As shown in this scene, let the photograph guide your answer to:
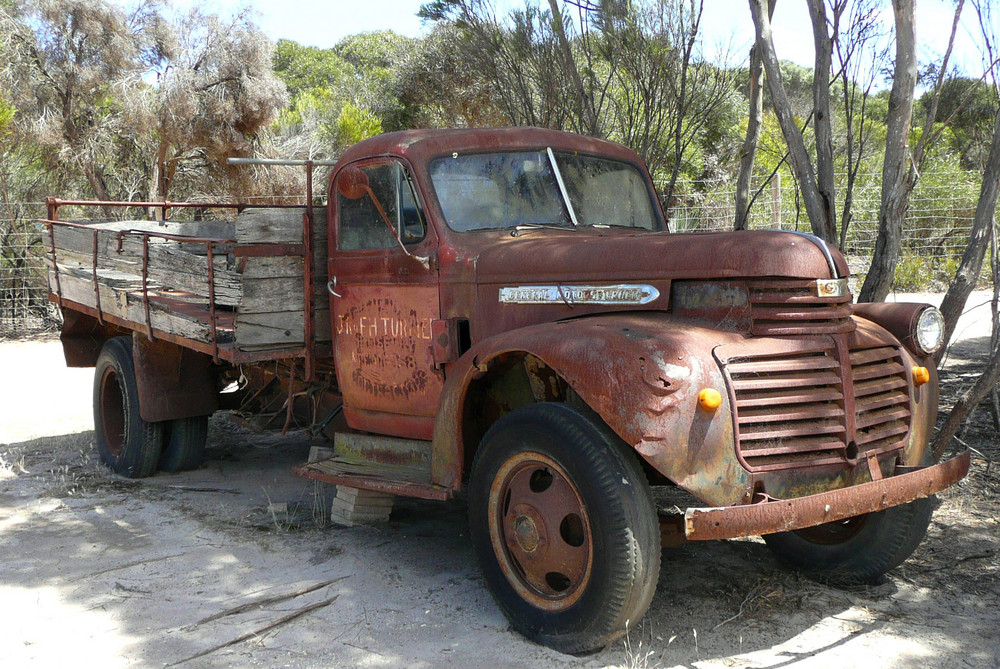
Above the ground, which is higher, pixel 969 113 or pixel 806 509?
pixel 969 113

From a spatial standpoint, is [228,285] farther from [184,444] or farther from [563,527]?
[563,527]

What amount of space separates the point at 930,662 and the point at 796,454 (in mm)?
863

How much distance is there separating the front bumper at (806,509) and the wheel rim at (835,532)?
25.1 inches

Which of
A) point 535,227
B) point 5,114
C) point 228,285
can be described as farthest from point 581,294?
point 5,114

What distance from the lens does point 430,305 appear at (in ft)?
14.6

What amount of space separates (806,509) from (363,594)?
1.94 meters

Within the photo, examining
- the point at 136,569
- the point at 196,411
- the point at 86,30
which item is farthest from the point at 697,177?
the point at 136,569

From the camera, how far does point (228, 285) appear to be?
5082 mm

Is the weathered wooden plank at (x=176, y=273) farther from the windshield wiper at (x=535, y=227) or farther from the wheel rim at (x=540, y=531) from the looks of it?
the wheel rim at (x=540, y=531)

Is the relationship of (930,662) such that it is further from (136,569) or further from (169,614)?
(136,569)

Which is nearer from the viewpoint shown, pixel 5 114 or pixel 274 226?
pixel 274 226

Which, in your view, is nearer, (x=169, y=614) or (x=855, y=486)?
(x=855, y=486)

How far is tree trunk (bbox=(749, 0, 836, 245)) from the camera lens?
5.77 metres

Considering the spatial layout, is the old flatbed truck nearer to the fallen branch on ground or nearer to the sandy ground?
the sandy ground
